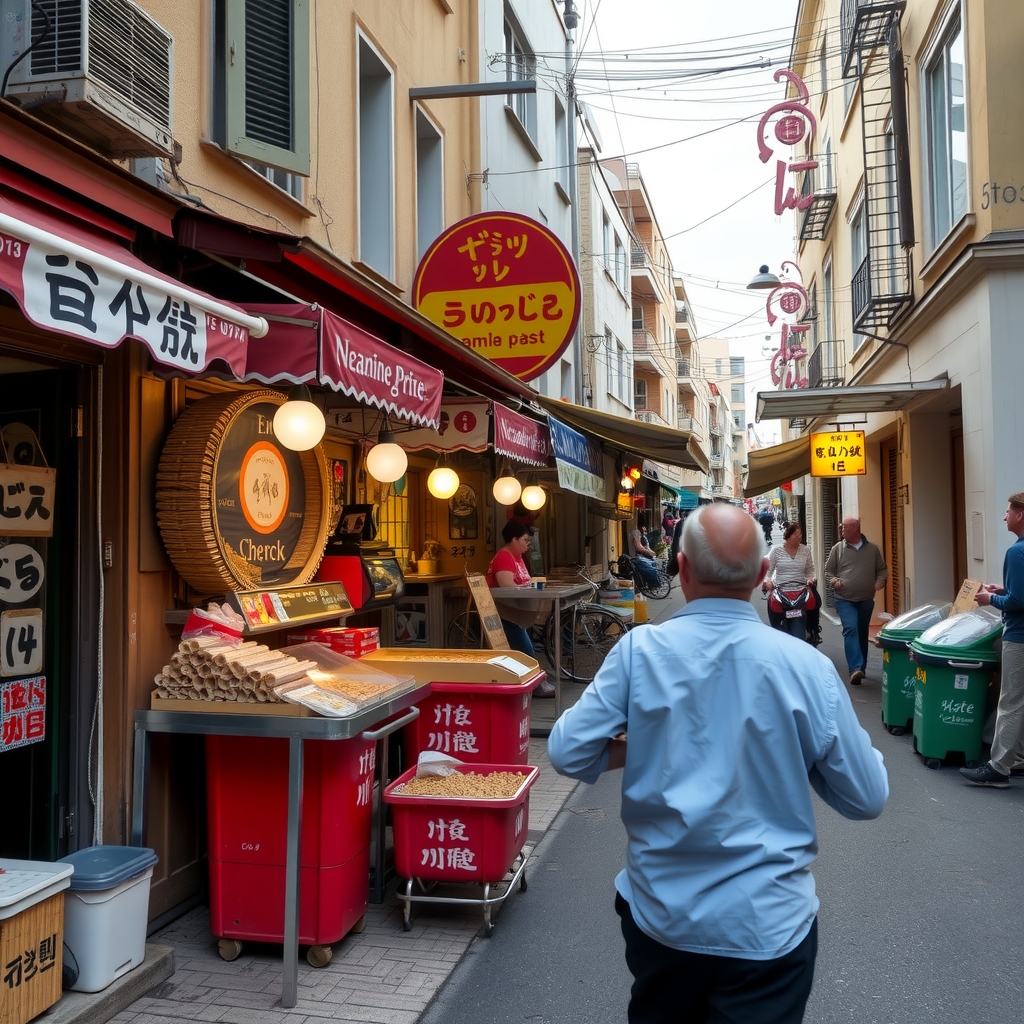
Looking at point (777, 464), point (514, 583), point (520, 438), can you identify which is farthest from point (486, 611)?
point (777, 464)

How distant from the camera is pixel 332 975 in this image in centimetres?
418

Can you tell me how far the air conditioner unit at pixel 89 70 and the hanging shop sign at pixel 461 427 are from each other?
376cm

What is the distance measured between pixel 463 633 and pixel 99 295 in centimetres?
741

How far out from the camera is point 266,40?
620 centimetres

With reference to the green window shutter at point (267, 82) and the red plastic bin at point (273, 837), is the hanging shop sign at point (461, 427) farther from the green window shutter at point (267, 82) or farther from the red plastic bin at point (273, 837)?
the red plastic bin at point (273, 837)

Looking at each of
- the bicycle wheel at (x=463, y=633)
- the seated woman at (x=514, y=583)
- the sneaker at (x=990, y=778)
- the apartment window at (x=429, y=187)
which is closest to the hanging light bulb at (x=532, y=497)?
the seated woman at (x=514, y=583)

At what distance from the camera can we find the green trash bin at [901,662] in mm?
8555

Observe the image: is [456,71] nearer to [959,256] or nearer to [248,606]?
[959,256]

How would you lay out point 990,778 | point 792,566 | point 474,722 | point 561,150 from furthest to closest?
point 561,150 < point 792,566 < point 990,778 < point 474,722

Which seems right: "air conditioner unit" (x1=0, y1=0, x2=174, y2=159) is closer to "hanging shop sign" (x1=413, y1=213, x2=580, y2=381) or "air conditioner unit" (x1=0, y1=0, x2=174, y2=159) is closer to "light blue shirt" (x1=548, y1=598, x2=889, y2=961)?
"light blue shirt" (x1=548, y1=598, x2=889, y2=961)

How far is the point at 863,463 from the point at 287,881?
12100mm

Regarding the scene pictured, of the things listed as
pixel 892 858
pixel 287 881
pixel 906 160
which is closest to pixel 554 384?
pixel 906 160

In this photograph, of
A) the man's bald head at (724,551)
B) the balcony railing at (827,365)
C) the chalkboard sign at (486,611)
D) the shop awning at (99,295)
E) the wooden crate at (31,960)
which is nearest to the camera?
the man's bald head at (724,551)

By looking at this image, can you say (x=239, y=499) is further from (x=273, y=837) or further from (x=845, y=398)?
(x=845, y=398)
